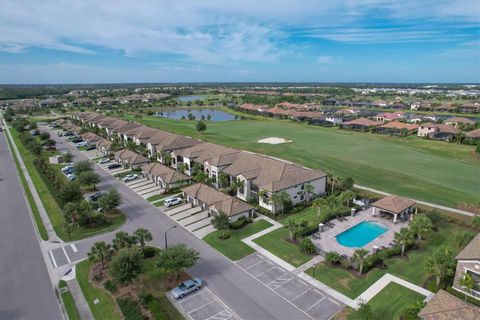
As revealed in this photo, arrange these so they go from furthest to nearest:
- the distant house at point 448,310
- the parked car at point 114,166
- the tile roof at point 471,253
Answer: the parked car at point 114,166 → the tile roof at point 471,253 → the distant house at point 448,310

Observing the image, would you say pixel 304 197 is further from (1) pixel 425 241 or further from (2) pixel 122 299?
(2) pixel 122 299

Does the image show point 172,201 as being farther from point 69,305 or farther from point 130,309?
point 130,309

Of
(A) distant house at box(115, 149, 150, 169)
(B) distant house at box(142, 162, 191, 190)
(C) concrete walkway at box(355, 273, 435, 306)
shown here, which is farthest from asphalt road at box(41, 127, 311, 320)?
(A) distant house at box(115, 149, 150, 169)

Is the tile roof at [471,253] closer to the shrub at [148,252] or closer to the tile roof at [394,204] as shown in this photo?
the tile roof at [394,204]

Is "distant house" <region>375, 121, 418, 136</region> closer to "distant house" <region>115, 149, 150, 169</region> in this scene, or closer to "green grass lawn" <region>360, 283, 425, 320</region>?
"distant house" <region>115, 149, 150, 169</region>

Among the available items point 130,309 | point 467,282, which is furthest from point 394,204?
point 130,309

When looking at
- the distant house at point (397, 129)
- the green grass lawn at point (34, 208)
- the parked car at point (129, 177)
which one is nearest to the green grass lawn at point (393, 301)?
the green grass lawn at point (34, 208)
